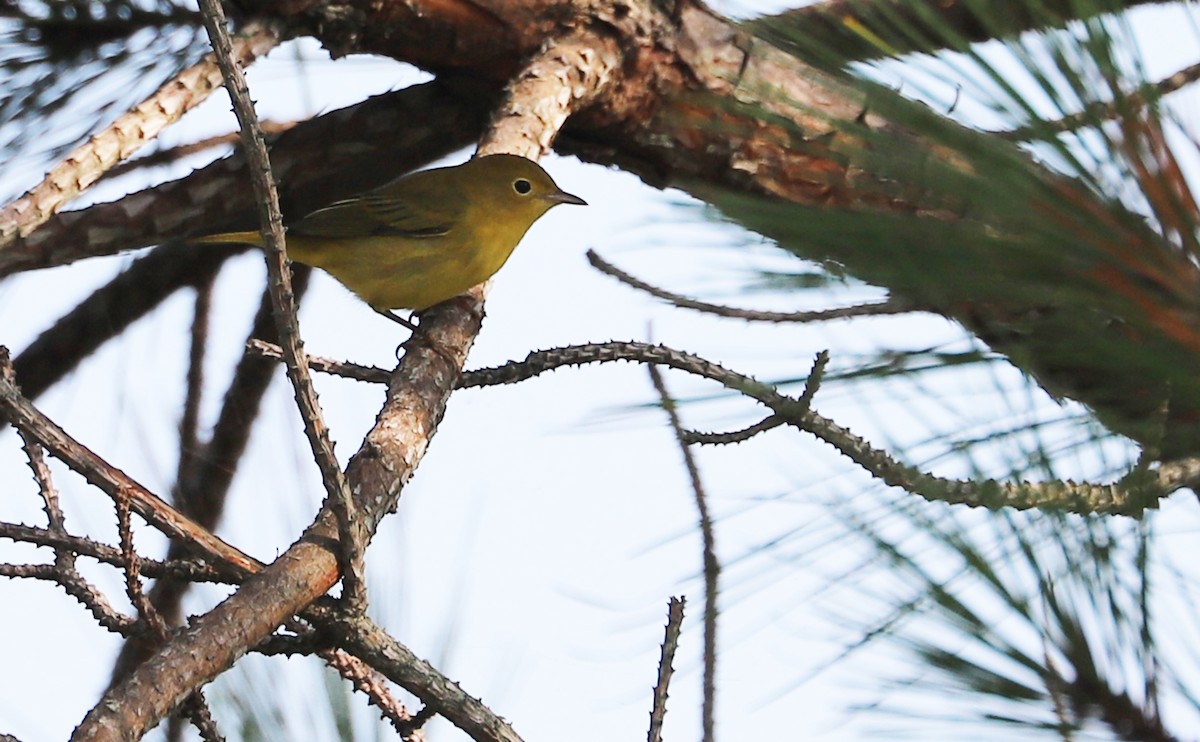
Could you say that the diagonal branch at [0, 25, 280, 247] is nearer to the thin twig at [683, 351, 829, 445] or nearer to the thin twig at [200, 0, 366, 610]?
the thin twig at [200, 0, 366, 610]

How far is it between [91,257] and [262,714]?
1361 mm

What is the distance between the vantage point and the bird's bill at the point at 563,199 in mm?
4223

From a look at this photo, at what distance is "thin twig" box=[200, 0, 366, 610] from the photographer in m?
1.53

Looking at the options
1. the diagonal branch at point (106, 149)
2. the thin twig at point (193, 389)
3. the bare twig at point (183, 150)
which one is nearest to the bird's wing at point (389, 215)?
the bare twig at point (183, 150)

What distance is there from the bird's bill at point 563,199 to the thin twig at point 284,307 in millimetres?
2466

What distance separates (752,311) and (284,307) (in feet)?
3.40

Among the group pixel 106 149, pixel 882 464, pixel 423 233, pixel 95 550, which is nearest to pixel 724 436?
pixel 882 464

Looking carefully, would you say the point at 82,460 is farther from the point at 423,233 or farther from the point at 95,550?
the point at 423,233

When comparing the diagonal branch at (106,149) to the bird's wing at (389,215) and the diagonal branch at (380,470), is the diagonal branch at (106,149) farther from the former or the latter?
the bird's wing at (389,215)

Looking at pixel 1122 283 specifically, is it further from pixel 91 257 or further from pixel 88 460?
pixel 91 257

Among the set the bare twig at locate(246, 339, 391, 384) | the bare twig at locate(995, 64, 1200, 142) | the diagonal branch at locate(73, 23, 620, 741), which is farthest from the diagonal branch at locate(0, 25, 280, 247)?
the bare twig at locate(995, 64, 1200, 142)

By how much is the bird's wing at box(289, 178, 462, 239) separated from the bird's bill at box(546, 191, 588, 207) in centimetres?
32

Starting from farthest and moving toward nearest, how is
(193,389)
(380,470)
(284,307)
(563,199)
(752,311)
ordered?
(563,199) < (193,389) < (752,311) < (380,470) < (284,307)

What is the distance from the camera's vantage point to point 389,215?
4.12 metres
